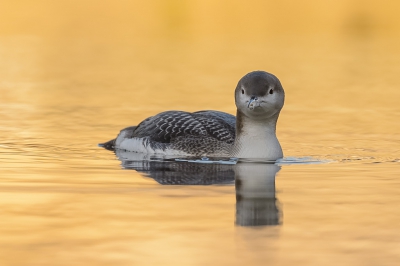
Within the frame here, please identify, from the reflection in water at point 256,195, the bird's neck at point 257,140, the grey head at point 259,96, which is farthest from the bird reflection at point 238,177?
the grey head at point 259,96

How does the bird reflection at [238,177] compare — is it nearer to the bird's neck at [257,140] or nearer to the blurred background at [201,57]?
the bird's neck at [257,140]

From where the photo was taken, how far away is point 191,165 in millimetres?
11258

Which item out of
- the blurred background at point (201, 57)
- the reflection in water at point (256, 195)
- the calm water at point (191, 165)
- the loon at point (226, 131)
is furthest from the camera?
the blurred background at point (201, 57)

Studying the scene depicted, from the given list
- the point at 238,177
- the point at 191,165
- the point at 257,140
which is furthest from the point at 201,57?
the point at 238,177

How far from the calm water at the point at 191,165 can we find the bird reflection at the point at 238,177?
0.02m

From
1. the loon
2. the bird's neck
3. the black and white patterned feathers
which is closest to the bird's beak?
→ the loon

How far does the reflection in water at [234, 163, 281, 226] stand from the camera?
26.1 ft

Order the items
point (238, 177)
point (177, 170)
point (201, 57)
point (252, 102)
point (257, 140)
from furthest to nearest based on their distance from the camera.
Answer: point (201, 57) → point (257, 140) → point (252, 102) → point (177, 170) → point (238, 177)

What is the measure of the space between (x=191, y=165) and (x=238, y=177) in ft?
3.83

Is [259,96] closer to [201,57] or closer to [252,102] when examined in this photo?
[252,102]

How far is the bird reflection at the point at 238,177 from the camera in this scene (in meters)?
8.15

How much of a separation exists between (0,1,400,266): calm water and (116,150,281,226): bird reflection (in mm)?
22

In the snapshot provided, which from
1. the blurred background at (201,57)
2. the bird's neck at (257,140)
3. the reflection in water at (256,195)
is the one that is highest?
the blurred background at (201,57)

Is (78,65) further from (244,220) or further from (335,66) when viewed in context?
(244,220)
